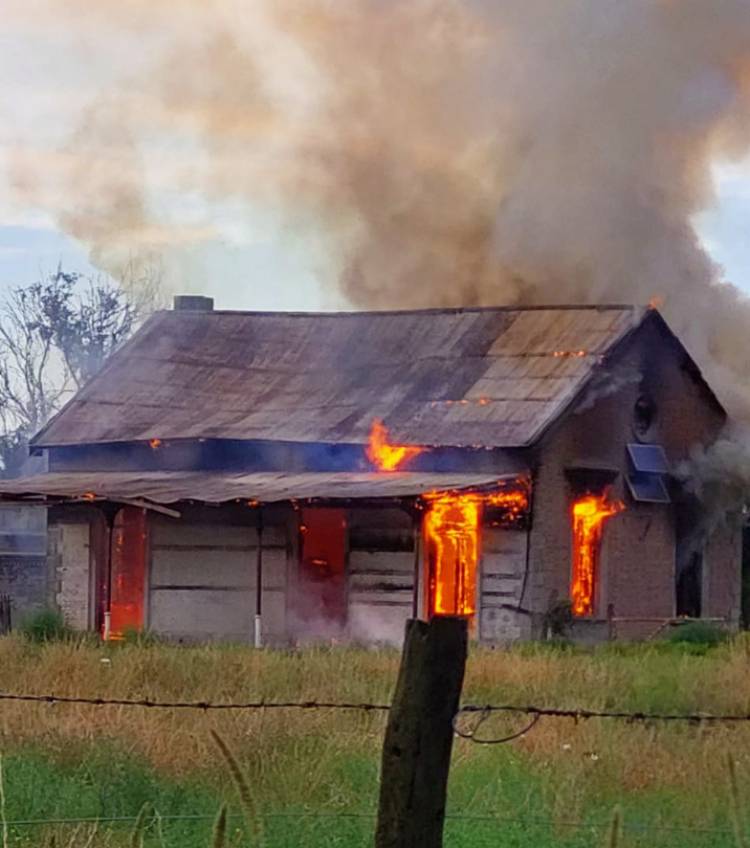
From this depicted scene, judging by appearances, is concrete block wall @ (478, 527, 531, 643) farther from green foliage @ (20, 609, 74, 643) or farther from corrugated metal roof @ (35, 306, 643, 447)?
green foliage @ (20, 609, 74, 643)

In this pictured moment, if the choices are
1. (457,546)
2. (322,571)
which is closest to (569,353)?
(457,546)

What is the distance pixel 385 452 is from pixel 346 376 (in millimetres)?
2588

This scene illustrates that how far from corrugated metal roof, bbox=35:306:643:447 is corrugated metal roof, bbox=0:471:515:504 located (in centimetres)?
68

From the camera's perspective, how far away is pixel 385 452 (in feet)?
80.8

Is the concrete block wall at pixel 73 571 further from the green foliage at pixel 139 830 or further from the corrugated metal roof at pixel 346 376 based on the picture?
the green foliage at pixel 139 830

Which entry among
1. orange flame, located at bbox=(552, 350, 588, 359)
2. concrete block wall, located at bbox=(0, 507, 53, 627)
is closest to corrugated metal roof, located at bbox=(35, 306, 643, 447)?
orange flame, located at bbox=(552, 350, 588, 359)

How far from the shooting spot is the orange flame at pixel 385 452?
80.4ft

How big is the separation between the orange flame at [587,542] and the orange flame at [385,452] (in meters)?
2.76

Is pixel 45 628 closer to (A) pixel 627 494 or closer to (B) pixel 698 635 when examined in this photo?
(B) pixel 698 635

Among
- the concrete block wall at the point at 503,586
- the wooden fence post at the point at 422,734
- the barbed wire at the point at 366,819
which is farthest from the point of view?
the concrete block wall at the point at 503,586

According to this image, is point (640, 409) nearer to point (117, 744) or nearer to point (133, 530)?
point (133, 530)

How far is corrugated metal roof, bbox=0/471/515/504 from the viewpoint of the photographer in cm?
2225

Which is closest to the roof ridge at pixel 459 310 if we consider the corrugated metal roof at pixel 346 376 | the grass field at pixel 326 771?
the corrugated metal roof at pixel 346 376

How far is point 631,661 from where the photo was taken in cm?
1694
